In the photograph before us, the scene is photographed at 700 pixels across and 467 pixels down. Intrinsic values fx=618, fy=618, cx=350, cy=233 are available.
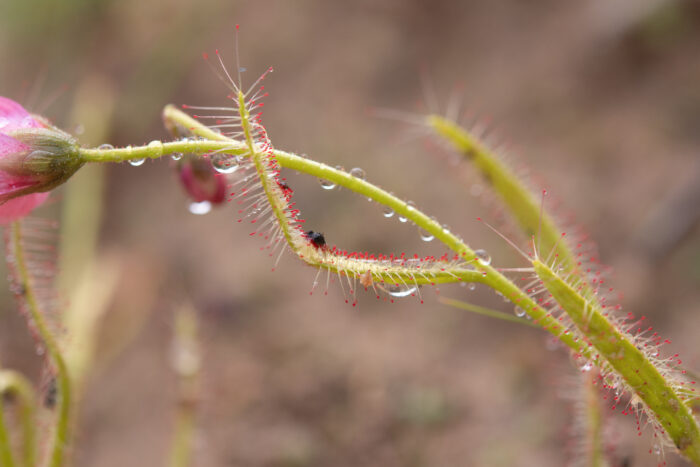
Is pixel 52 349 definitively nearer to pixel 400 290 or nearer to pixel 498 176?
pixel 400 290

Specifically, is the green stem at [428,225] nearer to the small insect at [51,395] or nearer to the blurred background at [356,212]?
the blurred background at [356,212]

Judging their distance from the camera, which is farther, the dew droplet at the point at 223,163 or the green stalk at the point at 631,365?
the dew droplet at the point at 223,163

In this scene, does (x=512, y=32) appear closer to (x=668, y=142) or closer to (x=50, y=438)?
(x=668, y=142)

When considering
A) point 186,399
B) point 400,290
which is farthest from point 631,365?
point 186,399

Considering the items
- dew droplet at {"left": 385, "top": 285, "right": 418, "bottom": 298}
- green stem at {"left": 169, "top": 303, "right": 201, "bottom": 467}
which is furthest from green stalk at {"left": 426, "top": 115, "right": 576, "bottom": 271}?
green stem at {"left": 169, "top": 303, "right": 201, "bottom": 467}

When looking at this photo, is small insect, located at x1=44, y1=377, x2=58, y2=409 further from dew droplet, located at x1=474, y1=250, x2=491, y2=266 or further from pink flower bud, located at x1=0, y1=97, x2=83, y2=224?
dew droplet, located at x1=474, y1=250, x2=491, y2=266

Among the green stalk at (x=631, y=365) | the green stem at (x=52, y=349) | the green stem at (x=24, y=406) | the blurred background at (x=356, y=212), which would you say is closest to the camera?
the green stalk at (x=631, y=365)

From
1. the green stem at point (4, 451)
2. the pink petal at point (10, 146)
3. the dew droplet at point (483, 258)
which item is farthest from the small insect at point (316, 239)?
the green stem at point (4, 451)
